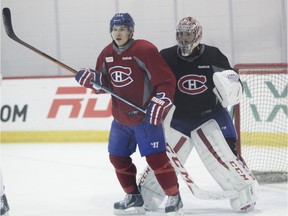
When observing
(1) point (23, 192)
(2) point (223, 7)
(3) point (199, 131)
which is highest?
(2) point (223, 7)

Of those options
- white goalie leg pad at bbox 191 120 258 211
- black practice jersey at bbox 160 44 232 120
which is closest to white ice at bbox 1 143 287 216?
white goalie leg pad at bbox 191 120 258 211

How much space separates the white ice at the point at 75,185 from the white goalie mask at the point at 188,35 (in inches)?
33.1

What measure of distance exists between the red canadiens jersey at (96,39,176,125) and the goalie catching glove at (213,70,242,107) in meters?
0.25

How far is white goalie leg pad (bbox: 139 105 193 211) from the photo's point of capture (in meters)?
3.88

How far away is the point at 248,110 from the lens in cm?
553

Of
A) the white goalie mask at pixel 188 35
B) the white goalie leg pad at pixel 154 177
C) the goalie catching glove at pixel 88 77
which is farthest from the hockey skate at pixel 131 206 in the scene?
the white goalie mask at pixel 188 35

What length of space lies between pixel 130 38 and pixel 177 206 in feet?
2.75

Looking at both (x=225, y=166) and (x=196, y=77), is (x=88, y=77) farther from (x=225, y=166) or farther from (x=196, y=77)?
(x=225, y=166)

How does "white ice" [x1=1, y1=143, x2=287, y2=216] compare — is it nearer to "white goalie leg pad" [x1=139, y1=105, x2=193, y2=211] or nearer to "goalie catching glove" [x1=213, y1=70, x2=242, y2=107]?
"white goalie leg pad" [x1=139, y1=105, x2=193, y2=211]

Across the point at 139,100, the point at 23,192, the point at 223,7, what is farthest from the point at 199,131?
the point at 223,7

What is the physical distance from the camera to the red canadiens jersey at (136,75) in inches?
139

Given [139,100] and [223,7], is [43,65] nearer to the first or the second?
[223,7]

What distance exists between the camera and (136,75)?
3582 mm

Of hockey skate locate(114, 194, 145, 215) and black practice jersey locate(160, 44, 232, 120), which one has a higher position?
black practice jersey locate(160, 44, 232, 120)
